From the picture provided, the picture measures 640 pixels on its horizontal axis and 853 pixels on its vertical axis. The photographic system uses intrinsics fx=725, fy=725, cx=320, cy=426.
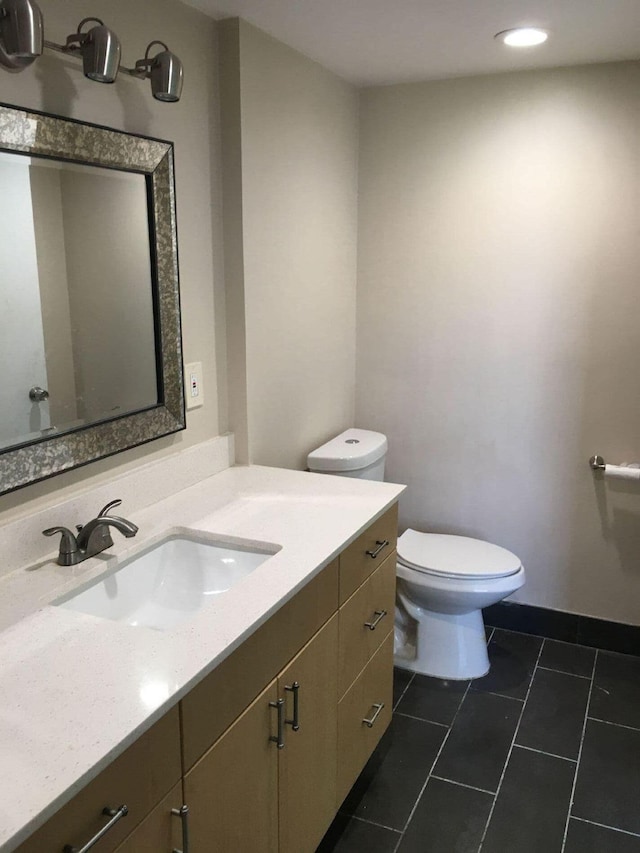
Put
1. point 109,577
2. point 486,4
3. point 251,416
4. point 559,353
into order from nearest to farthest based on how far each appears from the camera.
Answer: point 109,577 < point 486,4 < point 251,416 < point 559,353

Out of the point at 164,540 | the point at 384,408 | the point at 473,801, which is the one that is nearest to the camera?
the point at 164,540

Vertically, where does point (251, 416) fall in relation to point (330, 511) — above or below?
above

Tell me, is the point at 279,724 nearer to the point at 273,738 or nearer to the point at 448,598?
the point at 273,738

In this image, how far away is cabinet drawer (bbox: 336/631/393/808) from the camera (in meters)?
1.88

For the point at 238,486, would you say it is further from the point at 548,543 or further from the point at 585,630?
the point at 585,630

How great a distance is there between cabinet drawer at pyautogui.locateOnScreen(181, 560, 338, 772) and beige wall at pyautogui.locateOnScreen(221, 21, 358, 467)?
0.76 metres

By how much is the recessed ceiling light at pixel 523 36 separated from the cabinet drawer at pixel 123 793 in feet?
6.62

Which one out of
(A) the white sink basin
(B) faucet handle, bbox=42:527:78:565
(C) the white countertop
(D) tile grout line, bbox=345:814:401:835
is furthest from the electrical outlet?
(D) tile grout line, bbox=345:814:401:835

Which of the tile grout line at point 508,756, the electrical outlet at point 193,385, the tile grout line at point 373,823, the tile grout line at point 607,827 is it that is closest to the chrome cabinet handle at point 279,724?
the tile grout line at point 373,823

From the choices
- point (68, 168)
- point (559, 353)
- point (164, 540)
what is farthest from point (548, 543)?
point (68, 168)

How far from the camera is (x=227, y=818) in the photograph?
1.34 metres

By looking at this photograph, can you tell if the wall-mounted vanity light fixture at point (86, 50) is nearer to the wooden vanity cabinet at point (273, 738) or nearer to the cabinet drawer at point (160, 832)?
the wooden vanity cabinet at point (273, 738)

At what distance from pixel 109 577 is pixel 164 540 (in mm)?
199

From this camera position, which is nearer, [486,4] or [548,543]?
[486,4]
